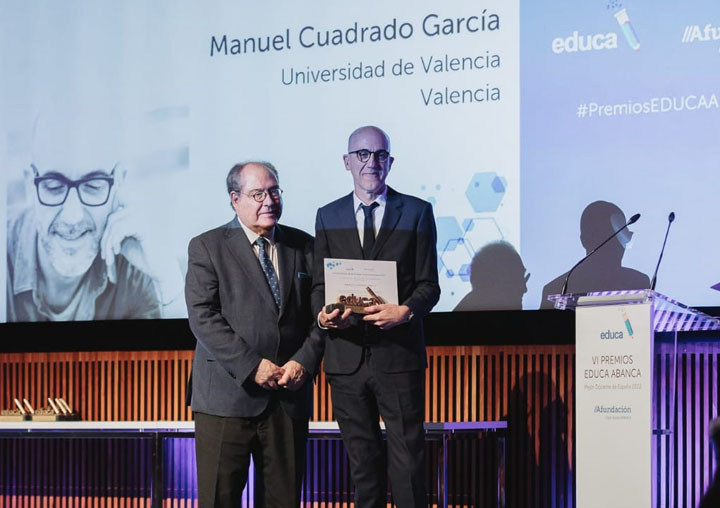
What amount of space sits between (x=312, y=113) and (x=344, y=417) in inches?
86.9

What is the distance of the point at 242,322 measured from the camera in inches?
179

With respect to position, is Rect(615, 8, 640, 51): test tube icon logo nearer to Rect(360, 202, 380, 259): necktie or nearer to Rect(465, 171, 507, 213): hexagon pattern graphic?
Rect(465, 171, 507, 213): hexagon pattern graphic

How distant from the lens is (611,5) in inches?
218

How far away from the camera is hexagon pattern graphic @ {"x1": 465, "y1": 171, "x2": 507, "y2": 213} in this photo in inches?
222

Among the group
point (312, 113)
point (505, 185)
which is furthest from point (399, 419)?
point (312, 113)

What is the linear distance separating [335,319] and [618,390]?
1.17m

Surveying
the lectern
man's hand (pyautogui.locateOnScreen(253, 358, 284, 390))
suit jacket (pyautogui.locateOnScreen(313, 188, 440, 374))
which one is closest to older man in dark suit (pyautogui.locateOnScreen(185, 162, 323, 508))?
man's hand (pyautogui.locateOnScreen(253, 358, 284, 390))

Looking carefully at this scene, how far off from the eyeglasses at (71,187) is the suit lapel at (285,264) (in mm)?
1935

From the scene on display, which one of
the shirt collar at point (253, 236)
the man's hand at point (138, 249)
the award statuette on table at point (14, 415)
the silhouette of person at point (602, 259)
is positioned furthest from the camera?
the award statuette on table at point (14, 415)

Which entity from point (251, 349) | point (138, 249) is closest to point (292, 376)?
point (251, 349)

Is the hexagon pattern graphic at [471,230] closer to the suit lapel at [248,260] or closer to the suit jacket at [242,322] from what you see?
the suit jacket at [242,322]

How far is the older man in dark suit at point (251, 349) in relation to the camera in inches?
176

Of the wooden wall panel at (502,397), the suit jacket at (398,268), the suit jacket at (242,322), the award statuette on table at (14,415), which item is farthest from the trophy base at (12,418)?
the suit jacket at (398,268)

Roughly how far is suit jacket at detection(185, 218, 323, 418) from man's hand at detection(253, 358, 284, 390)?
3cm
